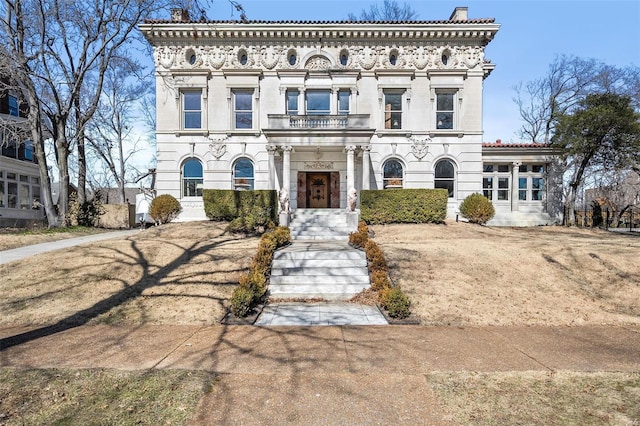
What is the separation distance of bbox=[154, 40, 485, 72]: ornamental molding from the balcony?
4375 mm

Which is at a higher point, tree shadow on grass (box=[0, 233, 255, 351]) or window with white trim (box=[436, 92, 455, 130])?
window with white trim (box=[436, 92, 455, 130])

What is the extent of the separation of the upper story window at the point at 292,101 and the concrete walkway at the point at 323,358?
1698cm

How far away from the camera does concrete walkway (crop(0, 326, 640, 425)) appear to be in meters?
3.83

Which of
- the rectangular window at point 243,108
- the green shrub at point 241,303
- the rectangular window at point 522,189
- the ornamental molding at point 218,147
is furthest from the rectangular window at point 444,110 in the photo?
the green shrub at point 241,303

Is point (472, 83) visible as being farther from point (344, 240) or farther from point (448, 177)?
point (344, 240)

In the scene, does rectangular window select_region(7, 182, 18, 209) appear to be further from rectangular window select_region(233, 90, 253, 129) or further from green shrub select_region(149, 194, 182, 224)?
rectangular window select_region(233, 90, 253, 129)

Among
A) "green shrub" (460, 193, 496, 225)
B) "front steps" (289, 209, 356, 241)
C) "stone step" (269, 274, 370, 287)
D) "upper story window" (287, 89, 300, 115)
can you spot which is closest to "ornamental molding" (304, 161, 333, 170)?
"upper story window" (287, 89, 300, 115)

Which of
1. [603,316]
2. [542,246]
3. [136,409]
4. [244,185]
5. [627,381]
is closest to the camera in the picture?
[136,409]

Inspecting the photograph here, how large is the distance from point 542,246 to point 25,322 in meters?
15.2

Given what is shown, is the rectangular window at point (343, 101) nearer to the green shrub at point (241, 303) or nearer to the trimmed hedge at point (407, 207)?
the trimmed hedge at point (407, 207)

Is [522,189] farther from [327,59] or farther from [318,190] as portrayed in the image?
[327,59]

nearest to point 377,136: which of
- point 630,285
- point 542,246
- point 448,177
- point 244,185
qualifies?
point 448,177

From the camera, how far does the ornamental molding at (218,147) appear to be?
21.0 metres

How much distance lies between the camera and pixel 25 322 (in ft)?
23.2
